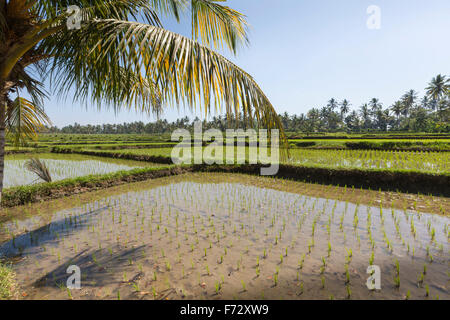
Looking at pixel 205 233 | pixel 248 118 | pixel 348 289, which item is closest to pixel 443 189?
pixel 348 289

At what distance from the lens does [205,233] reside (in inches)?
159

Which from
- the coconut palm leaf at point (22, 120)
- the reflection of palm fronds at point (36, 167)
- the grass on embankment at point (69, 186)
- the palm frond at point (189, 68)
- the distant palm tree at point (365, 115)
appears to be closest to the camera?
the palm frond at point (189, 68)

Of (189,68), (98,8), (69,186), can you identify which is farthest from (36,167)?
(189,68)

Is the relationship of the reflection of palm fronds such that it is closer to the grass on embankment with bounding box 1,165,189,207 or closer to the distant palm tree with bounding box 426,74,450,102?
the grass on embankment with bounding box 1,165,189,207

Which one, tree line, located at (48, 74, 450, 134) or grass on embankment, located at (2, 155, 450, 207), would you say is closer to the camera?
grass on embankment, located at (2, 155, 450, 207)

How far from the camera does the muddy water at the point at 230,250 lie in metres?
2.50

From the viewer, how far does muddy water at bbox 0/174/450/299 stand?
2.50 metres

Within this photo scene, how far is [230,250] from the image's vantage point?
341cm

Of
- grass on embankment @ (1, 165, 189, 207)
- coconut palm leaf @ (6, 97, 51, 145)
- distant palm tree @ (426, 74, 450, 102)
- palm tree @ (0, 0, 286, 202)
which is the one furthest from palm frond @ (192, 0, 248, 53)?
distant palm tree @ (426, 74, 450, 102)

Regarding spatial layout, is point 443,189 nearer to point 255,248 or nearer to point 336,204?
point 336,204

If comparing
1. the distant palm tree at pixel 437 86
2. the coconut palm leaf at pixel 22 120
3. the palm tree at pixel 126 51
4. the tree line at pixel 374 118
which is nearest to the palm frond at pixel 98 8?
the palm tree at pixel 126 51

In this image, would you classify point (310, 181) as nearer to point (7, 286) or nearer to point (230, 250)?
point (230, 250)

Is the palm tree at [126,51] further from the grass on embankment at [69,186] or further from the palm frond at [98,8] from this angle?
the grass on embankment at [69,186]
